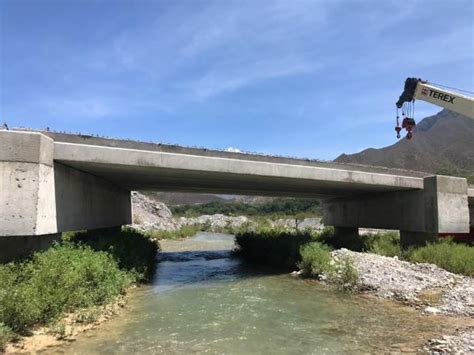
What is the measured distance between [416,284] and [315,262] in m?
4.58

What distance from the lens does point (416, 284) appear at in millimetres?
15609

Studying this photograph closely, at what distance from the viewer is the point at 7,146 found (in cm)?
1212

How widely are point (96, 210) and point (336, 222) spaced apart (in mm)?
18298

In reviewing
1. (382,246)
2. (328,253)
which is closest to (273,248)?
(328,253)

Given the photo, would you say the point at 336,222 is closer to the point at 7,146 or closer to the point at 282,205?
the point at 7,146

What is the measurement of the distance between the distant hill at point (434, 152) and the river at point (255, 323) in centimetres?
10519

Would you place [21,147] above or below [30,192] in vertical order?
above

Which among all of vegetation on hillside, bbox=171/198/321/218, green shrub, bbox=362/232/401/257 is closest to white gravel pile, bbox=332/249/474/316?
green shrub, bbox=362/232/401/257

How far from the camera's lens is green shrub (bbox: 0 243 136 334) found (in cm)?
935

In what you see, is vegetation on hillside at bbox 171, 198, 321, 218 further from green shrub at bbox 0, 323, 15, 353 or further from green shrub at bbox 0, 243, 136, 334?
green shrub at bbox 0, 323, 15, 353

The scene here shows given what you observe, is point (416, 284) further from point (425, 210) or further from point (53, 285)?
point (53, 285)

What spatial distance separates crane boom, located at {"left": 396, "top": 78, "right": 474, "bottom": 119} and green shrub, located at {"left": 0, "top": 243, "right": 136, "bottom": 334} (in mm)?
15299

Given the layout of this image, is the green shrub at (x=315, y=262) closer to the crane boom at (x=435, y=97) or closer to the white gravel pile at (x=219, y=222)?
the crane boom at (x=435, y=97)

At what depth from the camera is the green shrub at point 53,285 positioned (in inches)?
368
